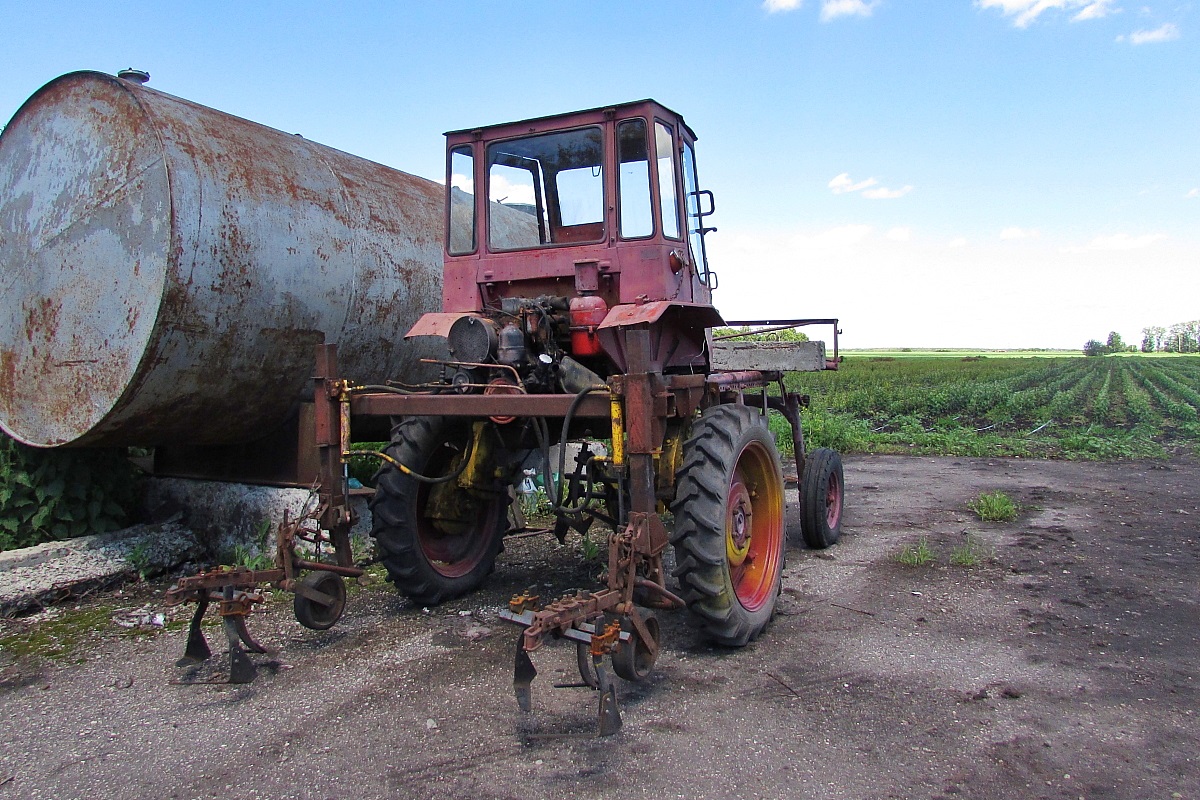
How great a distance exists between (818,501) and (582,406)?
303 centimetres

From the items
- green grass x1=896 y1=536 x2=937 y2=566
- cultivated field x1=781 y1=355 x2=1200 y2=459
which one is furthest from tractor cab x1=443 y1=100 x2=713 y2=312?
cultivated field x1=781 y1=355 x2=1200 y2=459

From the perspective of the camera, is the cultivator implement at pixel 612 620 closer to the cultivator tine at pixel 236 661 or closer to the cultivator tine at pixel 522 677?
the cultivator tine at pixel 522 677

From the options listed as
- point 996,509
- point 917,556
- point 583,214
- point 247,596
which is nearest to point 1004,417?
point 996,509

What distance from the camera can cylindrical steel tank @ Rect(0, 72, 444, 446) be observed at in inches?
208

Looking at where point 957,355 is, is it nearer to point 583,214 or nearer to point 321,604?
point 583,214

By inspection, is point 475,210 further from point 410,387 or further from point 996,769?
point 996,769

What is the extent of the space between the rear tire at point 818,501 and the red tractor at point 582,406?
1.31 meters

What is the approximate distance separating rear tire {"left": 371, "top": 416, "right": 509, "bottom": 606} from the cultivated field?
8.16m

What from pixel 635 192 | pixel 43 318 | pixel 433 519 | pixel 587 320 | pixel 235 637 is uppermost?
pixel 635 192

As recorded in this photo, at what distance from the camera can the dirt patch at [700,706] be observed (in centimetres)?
312

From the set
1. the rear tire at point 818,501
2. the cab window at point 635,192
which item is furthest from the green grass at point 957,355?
the cab window at point 635,192

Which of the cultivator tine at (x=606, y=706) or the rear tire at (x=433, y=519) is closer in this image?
the cultivator tine at (x=606, y=706)

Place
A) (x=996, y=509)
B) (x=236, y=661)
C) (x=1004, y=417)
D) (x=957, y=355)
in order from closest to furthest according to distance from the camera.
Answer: (x=236, y=661) → (x=996, y=509) → (x=1004, y=417) → (x=957, y=355)

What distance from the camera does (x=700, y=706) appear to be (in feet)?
12.2
